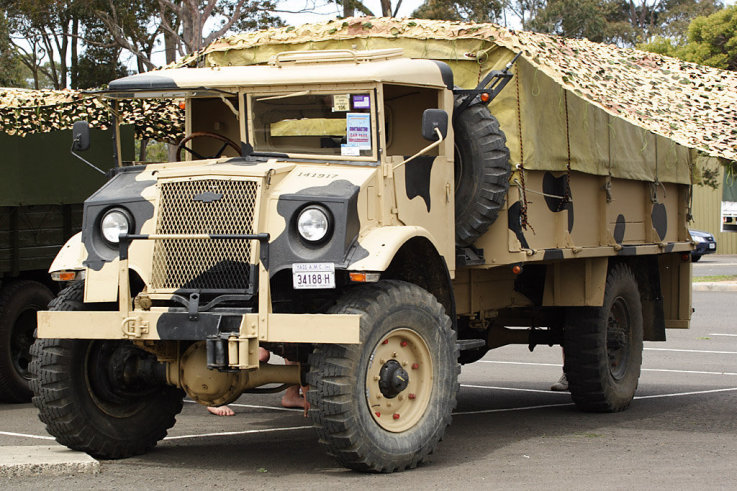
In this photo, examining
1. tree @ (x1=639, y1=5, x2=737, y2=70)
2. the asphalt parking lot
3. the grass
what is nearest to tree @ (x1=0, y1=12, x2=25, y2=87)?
tree @ (x1=639, y1=5, x2=737, y2=70)

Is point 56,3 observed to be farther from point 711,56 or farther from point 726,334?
point 726,334

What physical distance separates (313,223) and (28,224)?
16.8ft

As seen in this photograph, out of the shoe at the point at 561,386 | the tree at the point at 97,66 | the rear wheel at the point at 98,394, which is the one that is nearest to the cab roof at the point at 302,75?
the rear wheel at the point at 98,394

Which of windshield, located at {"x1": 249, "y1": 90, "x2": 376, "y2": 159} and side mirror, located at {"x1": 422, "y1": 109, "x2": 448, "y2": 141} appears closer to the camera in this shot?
side mirror, located at {"x1": 422, "y1": 109, "x2": 448, "y2": 141}

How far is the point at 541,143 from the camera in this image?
9.86 metres

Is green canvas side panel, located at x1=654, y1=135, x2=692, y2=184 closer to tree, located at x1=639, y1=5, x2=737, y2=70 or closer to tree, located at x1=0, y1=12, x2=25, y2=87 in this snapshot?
tree, located at x1=639, y1=5, x2=737, y2=70

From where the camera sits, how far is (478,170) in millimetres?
9211

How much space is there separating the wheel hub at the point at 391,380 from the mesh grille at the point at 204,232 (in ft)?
3.47

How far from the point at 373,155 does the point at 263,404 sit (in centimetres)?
425

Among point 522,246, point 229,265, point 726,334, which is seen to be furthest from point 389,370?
point 726,334

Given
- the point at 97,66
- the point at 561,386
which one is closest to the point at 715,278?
the point at 561,386

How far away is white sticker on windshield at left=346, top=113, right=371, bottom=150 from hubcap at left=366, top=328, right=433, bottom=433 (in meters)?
1.31

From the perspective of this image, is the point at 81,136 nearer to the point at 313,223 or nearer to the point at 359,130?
the point at 359,130

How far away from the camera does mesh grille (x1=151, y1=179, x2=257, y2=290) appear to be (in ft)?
25.4
